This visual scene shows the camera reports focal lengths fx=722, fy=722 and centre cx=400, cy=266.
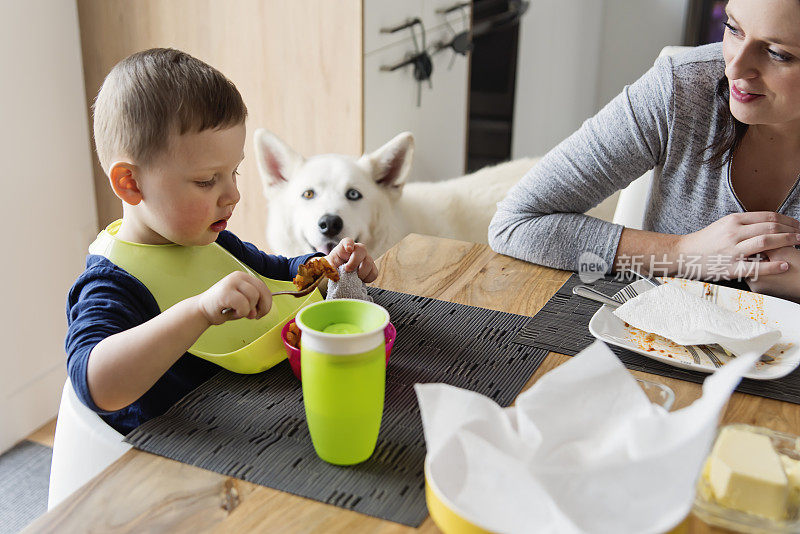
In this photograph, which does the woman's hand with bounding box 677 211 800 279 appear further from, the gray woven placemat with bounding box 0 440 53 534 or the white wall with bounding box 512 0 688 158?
the white wall with bounding box 512 0 688 158

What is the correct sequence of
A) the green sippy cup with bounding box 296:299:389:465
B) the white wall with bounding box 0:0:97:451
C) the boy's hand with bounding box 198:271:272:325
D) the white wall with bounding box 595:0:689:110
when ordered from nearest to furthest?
the green sippy cup with bounding box 296:299:389:465
the boy's hand with bounding box 198:271:272:325
the white wall with bounding box 0:0:97:451
the white wall with bounding box 595:0:689:110

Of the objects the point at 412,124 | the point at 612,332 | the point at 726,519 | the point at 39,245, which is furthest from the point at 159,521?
the point at 412,124

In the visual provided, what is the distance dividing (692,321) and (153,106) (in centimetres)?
77

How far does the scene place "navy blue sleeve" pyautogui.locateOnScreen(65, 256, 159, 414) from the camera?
2.68 ft

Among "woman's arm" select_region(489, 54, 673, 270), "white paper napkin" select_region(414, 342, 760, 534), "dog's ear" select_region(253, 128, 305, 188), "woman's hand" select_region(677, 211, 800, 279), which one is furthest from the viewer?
"dog's ear" select_region(253, 128, 305, 188)

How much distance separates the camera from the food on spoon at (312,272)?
990mm

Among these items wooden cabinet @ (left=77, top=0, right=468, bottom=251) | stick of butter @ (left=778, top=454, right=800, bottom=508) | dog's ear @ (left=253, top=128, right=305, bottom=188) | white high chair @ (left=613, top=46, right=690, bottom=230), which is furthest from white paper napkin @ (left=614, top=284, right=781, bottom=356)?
wooden cabinet @ (left=77, top=0, right=468, bottom=251)

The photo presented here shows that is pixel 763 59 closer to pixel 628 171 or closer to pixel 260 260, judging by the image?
pixel 628 171

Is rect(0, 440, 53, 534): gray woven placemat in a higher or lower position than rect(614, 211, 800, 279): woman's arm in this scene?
lower

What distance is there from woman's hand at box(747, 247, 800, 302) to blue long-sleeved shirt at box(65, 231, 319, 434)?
852 millimetres

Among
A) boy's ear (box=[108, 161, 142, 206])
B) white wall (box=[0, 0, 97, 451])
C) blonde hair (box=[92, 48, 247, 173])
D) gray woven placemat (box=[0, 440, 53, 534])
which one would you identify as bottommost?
gray woven placemat (box=[0, 440, 53, 534])

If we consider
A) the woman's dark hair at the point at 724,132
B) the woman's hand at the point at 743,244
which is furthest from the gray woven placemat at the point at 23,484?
the woman's dark hair at the point at 724,132

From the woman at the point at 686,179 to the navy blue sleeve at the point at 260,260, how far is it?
383 millimetres

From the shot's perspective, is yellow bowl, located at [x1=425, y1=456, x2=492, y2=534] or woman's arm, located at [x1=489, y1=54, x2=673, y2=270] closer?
yellow bowl, located at [x1=425, y1=456, x2=492, y2=534]
